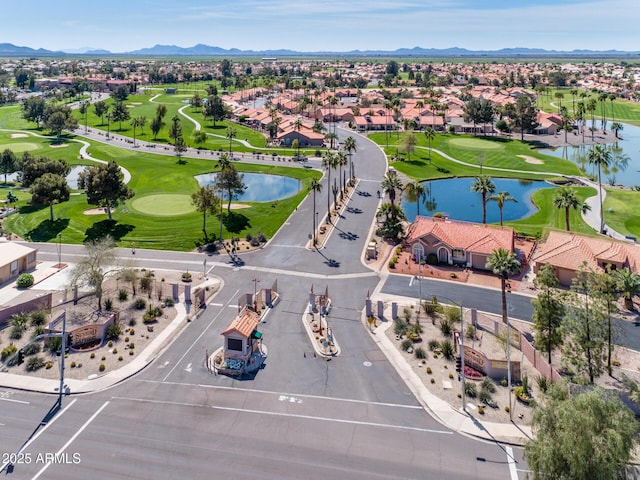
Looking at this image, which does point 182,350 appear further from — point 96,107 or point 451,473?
point 96,107

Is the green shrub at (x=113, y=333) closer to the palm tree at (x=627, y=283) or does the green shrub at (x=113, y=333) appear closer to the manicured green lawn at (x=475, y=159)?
the palm tree at (x=627, y=283)

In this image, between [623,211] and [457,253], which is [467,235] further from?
[623,211]

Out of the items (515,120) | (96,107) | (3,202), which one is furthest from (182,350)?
(96,107)

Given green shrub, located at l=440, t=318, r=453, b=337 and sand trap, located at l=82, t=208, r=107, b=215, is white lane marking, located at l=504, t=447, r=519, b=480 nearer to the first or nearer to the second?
green shrub, located at l=440, t=318, r=453, b=337

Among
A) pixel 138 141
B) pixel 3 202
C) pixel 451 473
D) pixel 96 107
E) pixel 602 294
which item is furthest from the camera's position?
pixel 96 107

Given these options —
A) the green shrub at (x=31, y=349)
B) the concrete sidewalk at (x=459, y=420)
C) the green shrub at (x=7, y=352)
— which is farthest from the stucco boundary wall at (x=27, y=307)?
the concrete sidewalk at (x=459, y=420)

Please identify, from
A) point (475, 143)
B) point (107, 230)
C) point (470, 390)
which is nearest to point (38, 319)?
point (107, 230)

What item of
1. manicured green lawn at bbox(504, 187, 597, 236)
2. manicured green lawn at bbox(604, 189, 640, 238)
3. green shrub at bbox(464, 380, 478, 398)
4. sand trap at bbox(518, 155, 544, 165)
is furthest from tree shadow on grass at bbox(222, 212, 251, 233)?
sand trap at bbox(518, 155, 544, 165)
